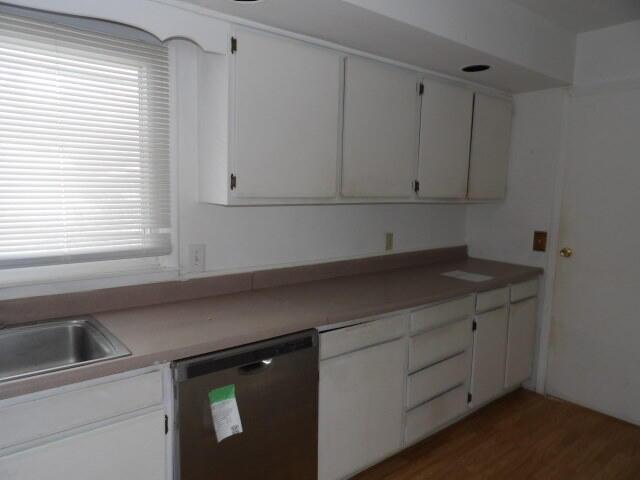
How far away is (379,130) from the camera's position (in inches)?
94.0

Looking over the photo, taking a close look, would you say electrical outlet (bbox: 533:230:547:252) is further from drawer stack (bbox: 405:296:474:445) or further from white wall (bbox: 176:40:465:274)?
drawer stack (bbox: 405:296:474:445)

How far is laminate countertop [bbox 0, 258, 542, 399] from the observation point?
141 cm

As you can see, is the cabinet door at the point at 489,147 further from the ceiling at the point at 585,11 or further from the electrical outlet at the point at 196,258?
the electrical outlet at the point at 196,258

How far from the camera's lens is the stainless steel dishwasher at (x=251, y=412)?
1546 millimetres

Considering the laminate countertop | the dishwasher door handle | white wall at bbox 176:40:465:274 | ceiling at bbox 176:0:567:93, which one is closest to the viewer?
the laminate countertop

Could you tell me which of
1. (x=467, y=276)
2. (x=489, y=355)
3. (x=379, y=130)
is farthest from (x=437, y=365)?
(x=379, y=130)

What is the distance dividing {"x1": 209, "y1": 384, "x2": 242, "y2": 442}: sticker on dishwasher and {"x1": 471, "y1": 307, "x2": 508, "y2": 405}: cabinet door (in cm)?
159

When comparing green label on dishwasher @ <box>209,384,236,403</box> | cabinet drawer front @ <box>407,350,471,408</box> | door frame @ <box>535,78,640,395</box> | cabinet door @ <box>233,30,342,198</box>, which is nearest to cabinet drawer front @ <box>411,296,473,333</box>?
cabinet drawer front @ <box>407,350,471,408</box>

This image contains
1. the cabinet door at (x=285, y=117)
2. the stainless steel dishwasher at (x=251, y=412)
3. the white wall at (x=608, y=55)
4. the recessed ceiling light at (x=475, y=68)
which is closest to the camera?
the stainless steel dishwasher at (x=251, y=412)

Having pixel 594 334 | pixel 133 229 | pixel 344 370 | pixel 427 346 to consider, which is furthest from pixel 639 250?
pixel 133 229

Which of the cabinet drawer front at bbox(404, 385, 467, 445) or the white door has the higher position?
the white door

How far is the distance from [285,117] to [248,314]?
86cm

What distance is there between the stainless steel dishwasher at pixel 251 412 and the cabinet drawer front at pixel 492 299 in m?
1.24

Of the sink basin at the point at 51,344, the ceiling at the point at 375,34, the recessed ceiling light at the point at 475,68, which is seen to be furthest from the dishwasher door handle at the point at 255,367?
the recessed ceiling light at the point at 475,68
